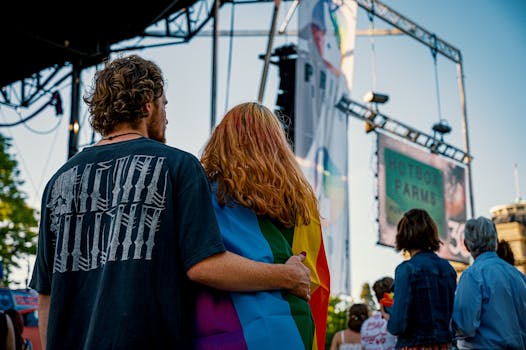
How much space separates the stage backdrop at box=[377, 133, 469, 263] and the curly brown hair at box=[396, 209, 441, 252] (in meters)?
10.4

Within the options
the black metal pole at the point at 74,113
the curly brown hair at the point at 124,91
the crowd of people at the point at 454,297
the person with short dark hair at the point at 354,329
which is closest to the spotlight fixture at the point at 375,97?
the black metal pole at the point at 74,113

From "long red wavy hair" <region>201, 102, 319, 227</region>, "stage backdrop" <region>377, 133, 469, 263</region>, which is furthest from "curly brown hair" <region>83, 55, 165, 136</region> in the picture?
"stage backdrop" <region>377, 133, 469, 263</region>

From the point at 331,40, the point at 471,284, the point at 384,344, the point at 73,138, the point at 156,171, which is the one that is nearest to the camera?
the point at 156,171

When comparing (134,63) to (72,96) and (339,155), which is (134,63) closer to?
(72,96)

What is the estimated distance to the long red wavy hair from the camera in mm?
2014

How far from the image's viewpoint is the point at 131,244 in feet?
5.94

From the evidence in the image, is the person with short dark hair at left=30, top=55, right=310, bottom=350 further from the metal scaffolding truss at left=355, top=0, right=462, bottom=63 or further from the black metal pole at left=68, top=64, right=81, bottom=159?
the metal scaffolding truss at left=355, top=0, right=462, bottom=63

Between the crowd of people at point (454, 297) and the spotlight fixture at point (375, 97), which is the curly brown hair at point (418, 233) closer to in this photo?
the crowd of people at point (454, 297)

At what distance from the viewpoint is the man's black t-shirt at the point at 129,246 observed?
5.74ft

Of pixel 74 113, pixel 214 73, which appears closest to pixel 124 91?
pixel 214 73

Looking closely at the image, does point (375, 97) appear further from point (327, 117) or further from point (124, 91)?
point (124, 91)

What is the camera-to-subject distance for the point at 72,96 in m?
11.2

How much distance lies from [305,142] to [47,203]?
9592 mm

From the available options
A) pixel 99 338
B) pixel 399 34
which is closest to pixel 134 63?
pixel 99 338
